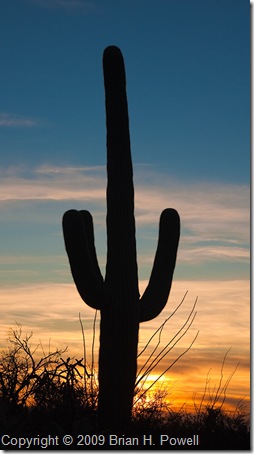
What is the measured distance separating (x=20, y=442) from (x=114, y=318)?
230 cm

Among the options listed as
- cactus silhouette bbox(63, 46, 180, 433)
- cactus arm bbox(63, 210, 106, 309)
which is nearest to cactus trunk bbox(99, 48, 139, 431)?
cactus silhouette bbox(63, 46, 180, 433)

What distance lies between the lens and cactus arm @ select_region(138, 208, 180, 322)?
344 inches

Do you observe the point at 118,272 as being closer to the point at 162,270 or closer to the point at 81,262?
the point at 81,262

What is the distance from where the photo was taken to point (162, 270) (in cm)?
888

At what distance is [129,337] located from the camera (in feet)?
27.1

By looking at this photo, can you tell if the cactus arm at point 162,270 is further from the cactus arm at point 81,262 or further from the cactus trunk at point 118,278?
the cactus arm at point 81,262

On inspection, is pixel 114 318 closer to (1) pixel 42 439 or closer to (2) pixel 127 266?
(2) pixel 127 266

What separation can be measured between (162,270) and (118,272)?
2.51ft

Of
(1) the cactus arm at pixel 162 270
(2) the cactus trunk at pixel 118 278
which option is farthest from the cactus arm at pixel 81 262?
(1) the cactus arm at pixel 162 270

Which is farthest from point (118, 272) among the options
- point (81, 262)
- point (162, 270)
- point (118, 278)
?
point (162, 270)

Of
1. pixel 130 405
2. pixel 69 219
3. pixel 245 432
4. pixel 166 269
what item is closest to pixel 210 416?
pixel 245 432

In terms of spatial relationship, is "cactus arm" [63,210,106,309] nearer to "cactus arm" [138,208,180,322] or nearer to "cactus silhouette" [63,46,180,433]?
"cactus silhouette" [63,46,180,433]

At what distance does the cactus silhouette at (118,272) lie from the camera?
8.16 metres

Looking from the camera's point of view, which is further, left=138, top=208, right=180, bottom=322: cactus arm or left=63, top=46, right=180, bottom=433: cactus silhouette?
left=138, top=208, right=180, bottom=322: cactus arm
